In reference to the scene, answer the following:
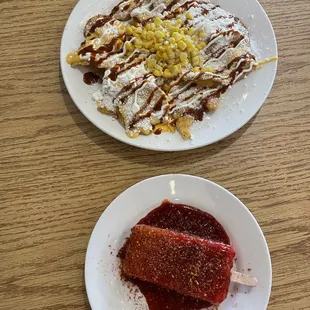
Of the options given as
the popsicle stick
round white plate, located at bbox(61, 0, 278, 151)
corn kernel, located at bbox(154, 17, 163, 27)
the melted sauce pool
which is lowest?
the popsicle stick

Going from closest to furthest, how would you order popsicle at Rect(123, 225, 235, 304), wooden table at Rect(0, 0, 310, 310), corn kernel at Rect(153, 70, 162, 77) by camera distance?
popsicle at Rect(123, 225, 235, 304) → wooden table at Rect(0, 0, 310, 310) → corn kernel at Rect(153, 70, 162, 77)

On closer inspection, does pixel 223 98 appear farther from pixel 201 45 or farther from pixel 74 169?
pixel 74 169

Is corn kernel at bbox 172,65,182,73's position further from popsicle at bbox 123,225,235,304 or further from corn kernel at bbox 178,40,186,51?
popsicle at bbox 123,225,235,304

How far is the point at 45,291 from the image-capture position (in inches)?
60.9

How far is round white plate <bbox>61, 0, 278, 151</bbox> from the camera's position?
1669 millimetres

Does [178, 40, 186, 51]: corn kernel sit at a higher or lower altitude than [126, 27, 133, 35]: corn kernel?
lower

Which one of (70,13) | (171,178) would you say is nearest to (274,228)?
(171,178)

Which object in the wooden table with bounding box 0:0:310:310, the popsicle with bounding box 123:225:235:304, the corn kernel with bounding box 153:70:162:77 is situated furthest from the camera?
the corn kernel with bounding box 153:70:162:77

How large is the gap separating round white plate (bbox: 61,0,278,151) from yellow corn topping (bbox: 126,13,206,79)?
0.59ft

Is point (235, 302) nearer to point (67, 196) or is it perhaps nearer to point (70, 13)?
point (67, 196)

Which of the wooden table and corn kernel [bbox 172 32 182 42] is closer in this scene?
the wooden table

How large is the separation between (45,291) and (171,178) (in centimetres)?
54

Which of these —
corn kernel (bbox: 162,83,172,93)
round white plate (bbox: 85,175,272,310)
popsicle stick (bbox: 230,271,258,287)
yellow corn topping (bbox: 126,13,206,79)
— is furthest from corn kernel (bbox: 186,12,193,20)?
popsicle stick (bbox: 230,271,258,287)

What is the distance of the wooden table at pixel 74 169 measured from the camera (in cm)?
158
